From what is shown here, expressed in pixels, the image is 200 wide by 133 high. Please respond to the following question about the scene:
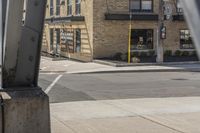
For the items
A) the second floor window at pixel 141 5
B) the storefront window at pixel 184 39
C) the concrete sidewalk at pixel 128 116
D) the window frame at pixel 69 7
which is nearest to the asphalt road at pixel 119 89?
the concrete sidewalk at pixel 128 116

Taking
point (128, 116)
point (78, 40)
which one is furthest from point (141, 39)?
point (128, 116)

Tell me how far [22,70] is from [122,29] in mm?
25453

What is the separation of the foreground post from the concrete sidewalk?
2390 millimetres

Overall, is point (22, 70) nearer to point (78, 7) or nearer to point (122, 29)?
point (122, 29)

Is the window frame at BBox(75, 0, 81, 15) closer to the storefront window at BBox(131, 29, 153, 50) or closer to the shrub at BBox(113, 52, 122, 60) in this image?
the storefront window at BBox(131, 29, 153, 50)

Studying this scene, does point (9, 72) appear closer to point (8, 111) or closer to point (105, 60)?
point (8, 111)

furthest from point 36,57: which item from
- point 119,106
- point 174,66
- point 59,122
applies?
point 174,66

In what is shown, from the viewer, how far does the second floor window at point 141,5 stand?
32.1 meters

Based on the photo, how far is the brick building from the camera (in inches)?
1221

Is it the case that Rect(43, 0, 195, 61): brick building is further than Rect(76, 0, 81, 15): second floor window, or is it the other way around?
Rect(76, 0, 81, 15): second floor window

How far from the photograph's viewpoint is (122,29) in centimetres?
3159

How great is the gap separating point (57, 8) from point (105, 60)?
12566 millimetres

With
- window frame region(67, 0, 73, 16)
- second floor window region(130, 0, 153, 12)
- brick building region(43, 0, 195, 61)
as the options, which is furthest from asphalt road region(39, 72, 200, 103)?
window frame region(67, 0, 73, 16)

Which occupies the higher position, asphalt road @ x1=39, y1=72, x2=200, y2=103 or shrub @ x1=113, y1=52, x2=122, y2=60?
shrub @ x1=113, y1=52, x2=122, y2=60
